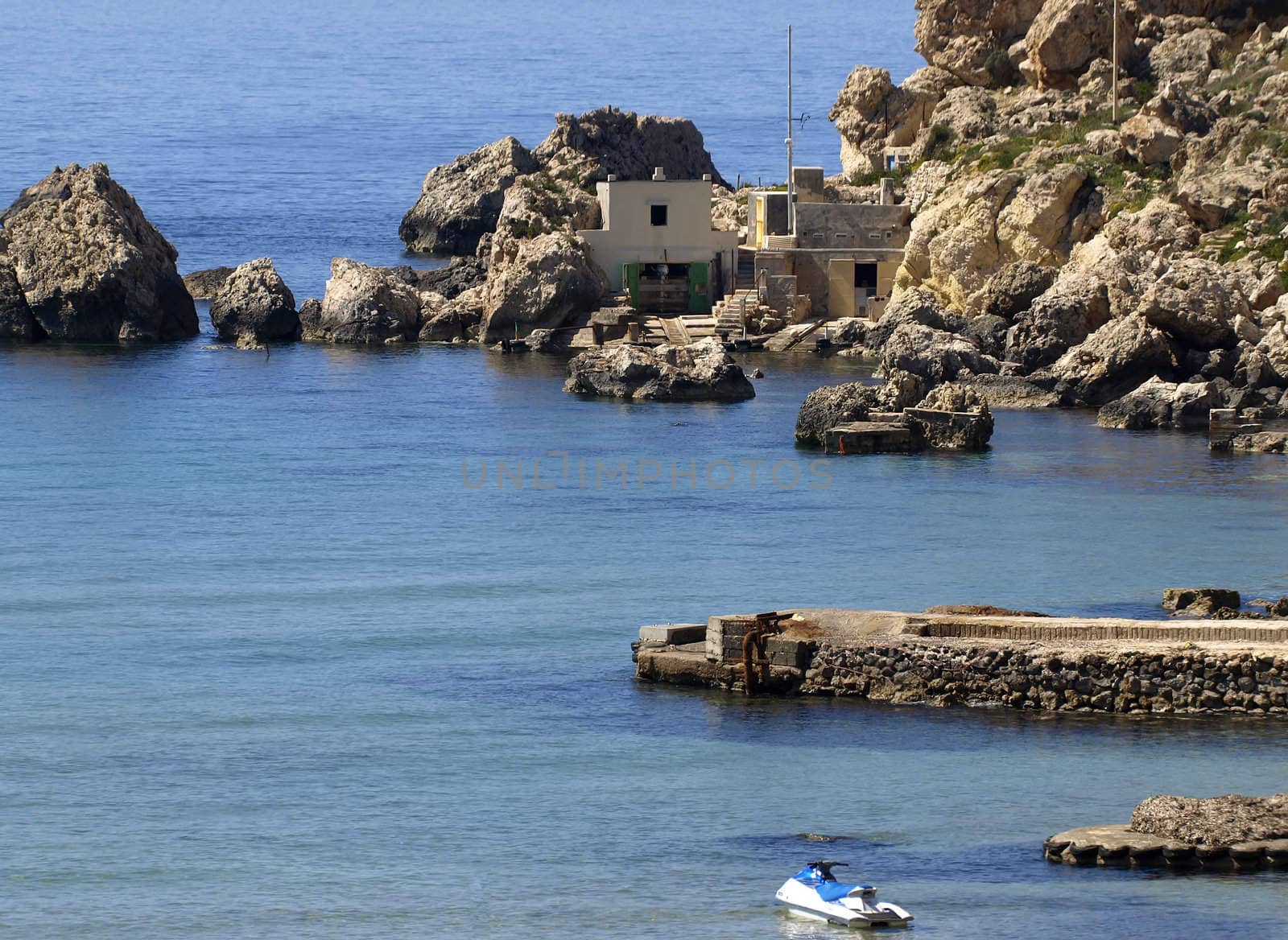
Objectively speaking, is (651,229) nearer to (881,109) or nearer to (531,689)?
(881,109)

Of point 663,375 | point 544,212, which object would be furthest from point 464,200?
point 663,375

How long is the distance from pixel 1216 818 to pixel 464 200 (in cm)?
10176

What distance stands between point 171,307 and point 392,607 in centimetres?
5016

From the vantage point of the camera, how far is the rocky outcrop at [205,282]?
11188 centimetres

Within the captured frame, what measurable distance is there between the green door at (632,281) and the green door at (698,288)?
214 centimetres

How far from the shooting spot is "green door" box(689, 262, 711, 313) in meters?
95.6

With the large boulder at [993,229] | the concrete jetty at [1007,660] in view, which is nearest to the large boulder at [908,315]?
the large boulder at [993,229]

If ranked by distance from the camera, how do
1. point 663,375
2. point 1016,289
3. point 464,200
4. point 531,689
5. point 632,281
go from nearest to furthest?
point 531,689 < point 663,375 < point 1016,289 < point 632,281 < point 464,200

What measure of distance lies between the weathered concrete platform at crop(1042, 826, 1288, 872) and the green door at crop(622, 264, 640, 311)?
64.4 m

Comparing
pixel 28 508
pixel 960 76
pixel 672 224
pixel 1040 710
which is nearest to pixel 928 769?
pixel 1040 710

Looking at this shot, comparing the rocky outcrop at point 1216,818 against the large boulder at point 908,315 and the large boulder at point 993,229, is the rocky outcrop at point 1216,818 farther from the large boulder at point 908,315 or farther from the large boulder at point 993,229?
the large boulder at point 993,229

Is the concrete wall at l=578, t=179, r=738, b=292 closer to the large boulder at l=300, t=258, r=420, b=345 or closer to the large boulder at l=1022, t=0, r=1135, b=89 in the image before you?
the large boulder at l=300, t=258, r=420, b=345

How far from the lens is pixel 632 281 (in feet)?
313

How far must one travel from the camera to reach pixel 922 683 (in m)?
39.2
